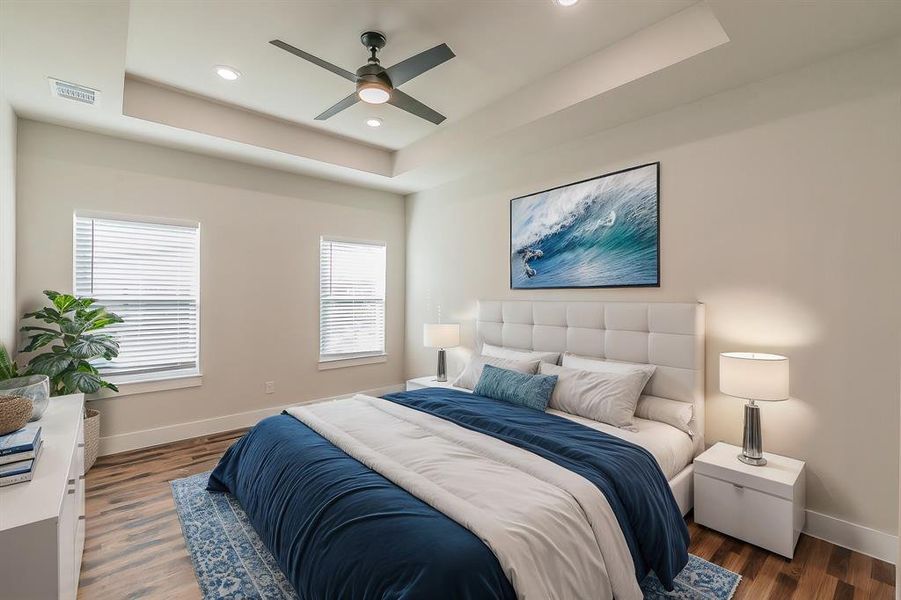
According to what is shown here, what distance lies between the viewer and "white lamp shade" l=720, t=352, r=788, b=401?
7.64 feet

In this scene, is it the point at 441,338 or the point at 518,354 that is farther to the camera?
the point at 441,338

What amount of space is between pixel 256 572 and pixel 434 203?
4.02 metres

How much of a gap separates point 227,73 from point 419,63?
1.65 meters

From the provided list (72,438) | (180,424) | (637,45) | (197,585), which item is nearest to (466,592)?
(197,585)

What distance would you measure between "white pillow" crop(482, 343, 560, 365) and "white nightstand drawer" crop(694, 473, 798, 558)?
4.24 feet

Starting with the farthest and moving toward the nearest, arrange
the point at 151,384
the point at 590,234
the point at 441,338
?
the point at 441,338 < the point at 151,384 < the point at 590,234

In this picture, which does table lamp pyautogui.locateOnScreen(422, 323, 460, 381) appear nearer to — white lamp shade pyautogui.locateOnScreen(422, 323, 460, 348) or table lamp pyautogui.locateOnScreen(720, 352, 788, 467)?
white lamp shade pyautogui.locateOnScreen(422, 323, 460, 348)

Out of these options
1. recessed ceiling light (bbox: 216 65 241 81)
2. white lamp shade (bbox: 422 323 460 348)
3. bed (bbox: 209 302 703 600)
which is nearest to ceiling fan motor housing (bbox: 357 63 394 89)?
recessed ceiling light (bbox: 216 65 241 81)

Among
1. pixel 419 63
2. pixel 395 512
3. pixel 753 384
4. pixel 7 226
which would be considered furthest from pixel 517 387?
pixel 7 226

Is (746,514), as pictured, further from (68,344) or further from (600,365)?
(68,344)

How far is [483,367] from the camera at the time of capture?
3.56 meters

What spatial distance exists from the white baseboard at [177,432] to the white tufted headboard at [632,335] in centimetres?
274

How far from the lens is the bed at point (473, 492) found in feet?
4.67

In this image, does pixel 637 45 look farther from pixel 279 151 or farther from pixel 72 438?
pixel 72 438
